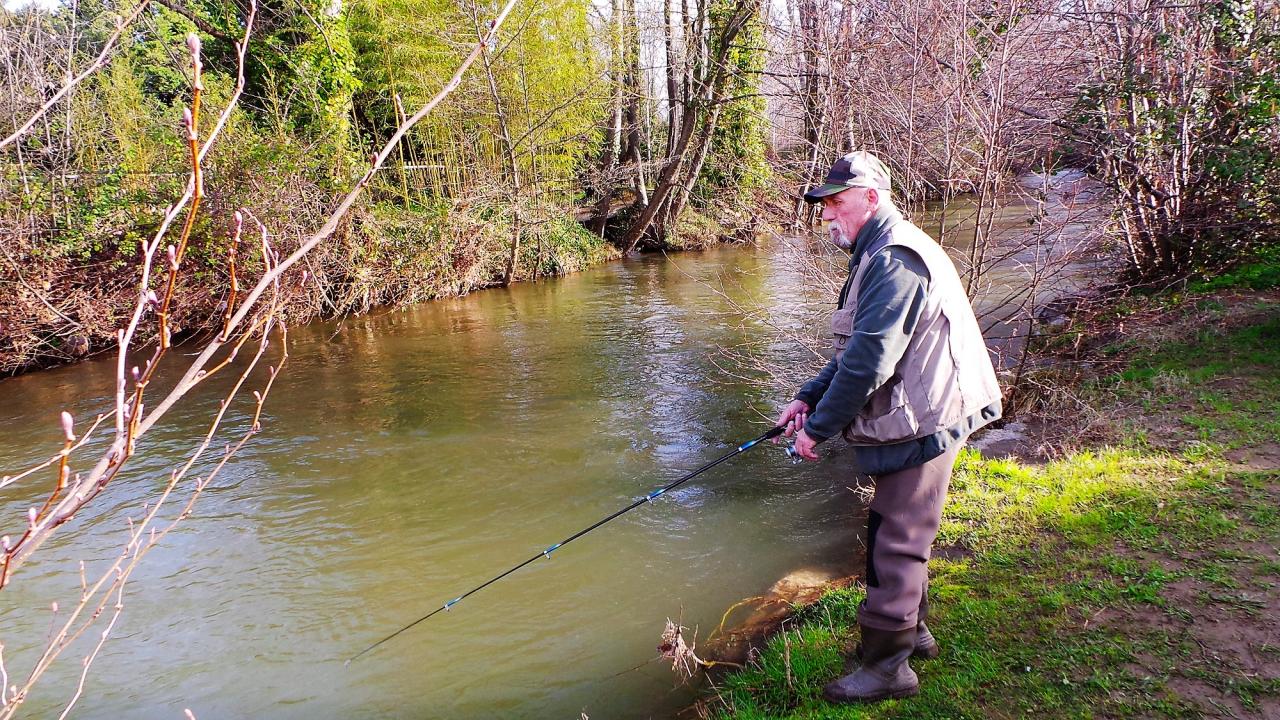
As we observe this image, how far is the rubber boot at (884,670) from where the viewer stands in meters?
3.07

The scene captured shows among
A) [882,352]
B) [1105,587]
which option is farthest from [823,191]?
[1105,587]

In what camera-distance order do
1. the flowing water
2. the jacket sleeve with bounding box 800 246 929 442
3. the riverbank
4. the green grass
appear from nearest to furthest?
1. the jacket sleeve with bounding box 800 246 929 442
2. the flowing water
3. the green grass
4. the riverbank

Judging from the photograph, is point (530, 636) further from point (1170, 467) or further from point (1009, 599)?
point (1170, 467)

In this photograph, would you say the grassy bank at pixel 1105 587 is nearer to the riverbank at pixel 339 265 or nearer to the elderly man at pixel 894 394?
the elderly man at pixel 894 394

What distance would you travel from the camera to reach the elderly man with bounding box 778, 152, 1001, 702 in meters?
2.87

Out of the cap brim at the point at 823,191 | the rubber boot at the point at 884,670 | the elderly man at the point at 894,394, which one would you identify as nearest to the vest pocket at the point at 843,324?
the elderly man at the point at 894,394

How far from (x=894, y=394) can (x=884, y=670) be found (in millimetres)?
1140

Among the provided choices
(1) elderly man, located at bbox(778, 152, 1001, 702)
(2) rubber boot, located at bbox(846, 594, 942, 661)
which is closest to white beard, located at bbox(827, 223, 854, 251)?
(1) elderly man, located at bbox(778, 152, 1001, 702)

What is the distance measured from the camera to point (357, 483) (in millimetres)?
6625

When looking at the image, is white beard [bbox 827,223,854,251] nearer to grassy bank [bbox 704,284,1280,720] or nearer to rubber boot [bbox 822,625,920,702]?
rubber boot [bbox 822,625,920,702]

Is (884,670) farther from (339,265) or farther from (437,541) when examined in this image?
(339,265)

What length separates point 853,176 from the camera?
304 cm

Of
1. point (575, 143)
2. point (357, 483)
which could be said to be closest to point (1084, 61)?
point (357, 483)

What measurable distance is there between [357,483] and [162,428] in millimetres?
3162
